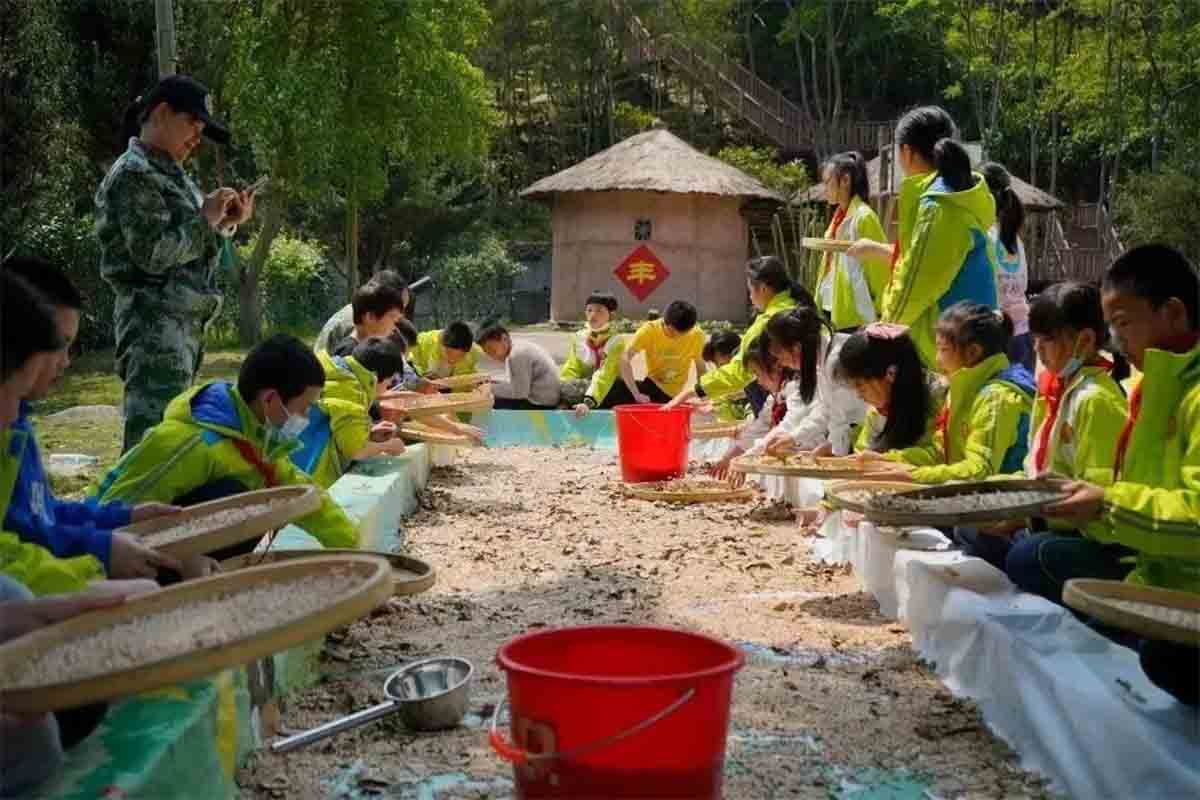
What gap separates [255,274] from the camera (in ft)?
61.6

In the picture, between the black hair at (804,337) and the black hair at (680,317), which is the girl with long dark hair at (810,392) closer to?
the black hair at (804,337)

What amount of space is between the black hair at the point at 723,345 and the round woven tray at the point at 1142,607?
637cm

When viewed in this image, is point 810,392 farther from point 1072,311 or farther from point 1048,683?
point 1048,683

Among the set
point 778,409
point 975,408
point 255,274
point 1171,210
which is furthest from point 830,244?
point 1171,210

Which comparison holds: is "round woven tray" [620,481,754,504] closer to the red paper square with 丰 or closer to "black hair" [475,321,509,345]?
"black hair" [475,321,509,345]

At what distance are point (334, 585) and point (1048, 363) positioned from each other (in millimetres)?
2165

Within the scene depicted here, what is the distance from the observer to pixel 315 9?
639 inches

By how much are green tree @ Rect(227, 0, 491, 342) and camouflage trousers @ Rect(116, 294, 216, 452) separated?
38.9 feet

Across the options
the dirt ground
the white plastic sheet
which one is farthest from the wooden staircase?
the white plastic sheet

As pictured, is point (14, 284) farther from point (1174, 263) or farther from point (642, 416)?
point (642, 416)

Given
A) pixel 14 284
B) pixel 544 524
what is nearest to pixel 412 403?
pixel 544 524

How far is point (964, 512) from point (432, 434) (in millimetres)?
3678

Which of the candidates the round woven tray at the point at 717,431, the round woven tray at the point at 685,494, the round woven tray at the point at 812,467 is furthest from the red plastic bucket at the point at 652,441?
the round woven tray at the point at 812,467

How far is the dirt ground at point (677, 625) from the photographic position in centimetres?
273
